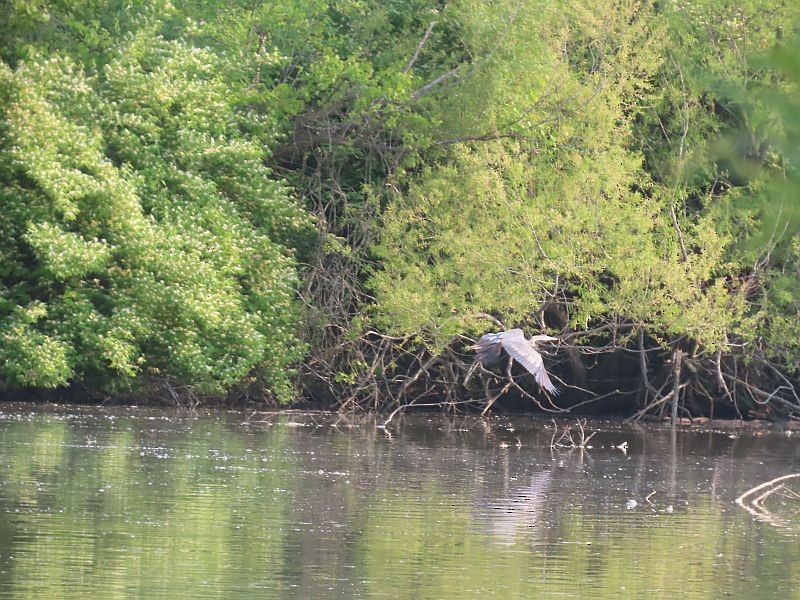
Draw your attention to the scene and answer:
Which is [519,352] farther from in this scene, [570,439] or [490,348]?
[570,439]

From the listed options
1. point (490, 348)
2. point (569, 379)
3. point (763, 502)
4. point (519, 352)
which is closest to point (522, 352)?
point (519, 352)

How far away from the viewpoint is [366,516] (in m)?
12.3

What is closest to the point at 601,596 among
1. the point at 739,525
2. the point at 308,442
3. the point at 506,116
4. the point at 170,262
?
the point at 739,525

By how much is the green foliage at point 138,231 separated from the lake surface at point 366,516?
1.48 meters

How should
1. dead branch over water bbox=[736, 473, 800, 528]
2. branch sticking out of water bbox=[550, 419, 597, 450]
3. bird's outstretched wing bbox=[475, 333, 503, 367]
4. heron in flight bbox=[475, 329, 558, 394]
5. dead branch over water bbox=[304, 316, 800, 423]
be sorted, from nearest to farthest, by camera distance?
dead branch over water bbox=[736, 473, 800, 528] → heron in flight bbox=[475, 329, 558, 394] → bird's outstretched wing bbox=[475, 333, 503, 367] → branch sticking out of water bbox=[550, 419, 597, 450] → dead branch over water bbox=[304, 316, 800, 423]

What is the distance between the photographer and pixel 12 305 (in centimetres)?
2189

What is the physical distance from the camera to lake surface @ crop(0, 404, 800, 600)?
906cm

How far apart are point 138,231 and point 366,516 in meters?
10.7

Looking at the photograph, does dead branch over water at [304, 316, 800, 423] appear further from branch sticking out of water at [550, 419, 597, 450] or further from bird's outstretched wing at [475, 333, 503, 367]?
bird's outstretched wing at [475, 333, 503, 367]

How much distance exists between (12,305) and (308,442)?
17.5ft

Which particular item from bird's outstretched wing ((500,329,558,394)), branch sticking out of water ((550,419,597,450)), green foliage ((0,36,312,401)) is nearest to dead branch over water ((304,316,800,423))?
green foliage ((0,36,312,401))

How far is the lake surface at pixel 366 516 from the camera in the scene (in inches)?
357

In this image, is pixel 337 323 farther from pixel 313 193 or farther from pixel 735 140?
pixel 735 140

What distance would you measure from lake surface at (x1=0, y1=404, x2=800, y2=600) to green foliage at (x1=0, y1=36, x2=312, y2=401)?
58.1 inches
